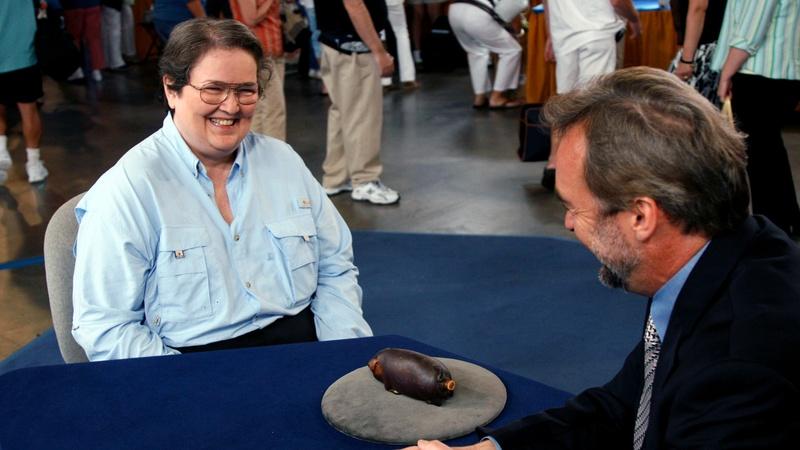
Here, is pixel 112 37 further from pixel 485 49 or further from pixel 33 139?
pixel 33 139

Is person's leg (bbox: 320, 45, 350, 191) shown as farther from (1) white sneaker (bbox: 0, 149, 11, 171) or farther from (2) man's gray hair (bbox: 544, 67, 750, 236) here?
(2) man's gray hair (bbox: 544, 67, 750, 236)

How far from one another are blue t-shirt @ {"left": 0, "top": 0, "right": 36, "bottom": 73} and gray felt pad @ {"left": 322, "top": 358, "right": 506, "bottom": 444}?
4.22 metres

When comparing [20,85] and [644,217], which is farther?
[20,85]

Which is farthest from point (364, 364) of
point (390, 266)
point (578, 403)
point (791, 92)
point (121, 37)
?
point (121, 37)

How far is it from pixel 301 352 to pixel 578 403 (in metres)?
0.57

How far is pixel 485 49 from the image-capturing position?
305 inches

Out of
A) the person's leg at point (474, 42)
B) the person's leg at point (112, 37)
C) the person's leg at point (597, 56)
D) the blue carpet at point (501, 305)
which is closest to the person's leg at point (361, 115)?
the blue carpet at point (501, 305)

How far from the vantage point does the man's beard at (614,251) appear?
1433 millimetres

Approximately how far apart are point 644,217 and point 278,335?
116cm

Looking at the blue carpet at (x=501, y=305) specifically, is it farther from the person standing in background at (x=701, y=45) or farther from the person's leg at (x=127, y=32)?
the person's leg at (x=127, y=32)

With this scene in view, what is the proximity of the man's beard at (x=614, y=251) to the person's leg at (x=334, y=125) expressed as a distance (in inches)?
144

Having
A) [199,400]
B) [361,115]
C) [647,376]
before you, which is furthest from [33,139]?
[647,376]

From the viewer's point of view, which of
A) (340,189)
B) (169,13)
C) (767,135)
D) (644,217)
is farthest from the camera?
(169,13)

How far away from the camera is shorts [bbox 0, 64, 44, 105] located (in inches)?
214
